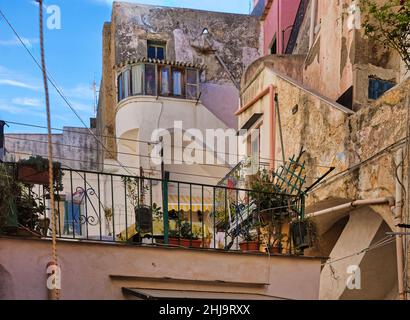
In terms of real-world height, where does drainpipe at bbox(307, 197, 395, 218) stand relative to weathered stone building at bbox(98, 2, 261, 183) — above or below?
below

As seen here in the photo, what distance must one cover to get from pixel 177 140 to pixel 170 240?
15421 mm

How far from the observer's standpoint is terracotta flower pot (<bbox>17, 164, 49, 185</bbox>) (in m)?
7.13

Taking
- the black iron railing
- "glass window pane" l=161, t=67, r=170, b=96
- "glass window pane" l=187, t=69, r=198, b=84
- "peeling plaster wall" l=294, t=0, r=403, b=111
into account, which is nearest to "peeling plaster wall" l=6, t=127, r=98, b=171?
"glass window pane" l=161, t=67, r=170, b=96

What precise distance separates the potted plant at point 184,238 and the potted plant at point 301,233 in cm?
132

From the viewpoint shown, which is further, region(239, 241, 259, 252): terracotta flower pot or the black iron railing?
region(239, 241, 259, 252): terracotta flower pot

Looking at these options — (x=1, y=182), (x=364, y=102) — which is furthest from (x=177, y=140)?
(x=1, y=182)

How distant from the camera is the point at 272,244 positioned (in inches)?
348

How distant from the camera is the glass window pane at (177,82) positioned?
2325 centimetres

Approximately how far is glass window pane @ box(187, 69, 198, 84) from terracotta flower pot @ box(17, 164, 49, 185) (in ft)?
54.4

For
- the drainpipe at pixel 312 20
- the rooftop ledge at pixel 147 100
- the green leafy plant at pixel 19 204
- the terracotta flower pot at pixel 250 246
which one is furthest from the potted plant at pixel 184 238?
the rooftop ledge at pixel 147 100

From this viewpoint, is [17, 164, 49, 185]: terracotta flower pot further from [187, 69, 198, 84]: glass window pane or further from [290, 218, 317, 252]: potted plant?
[187, 69, 198, 84]: glass window pane
